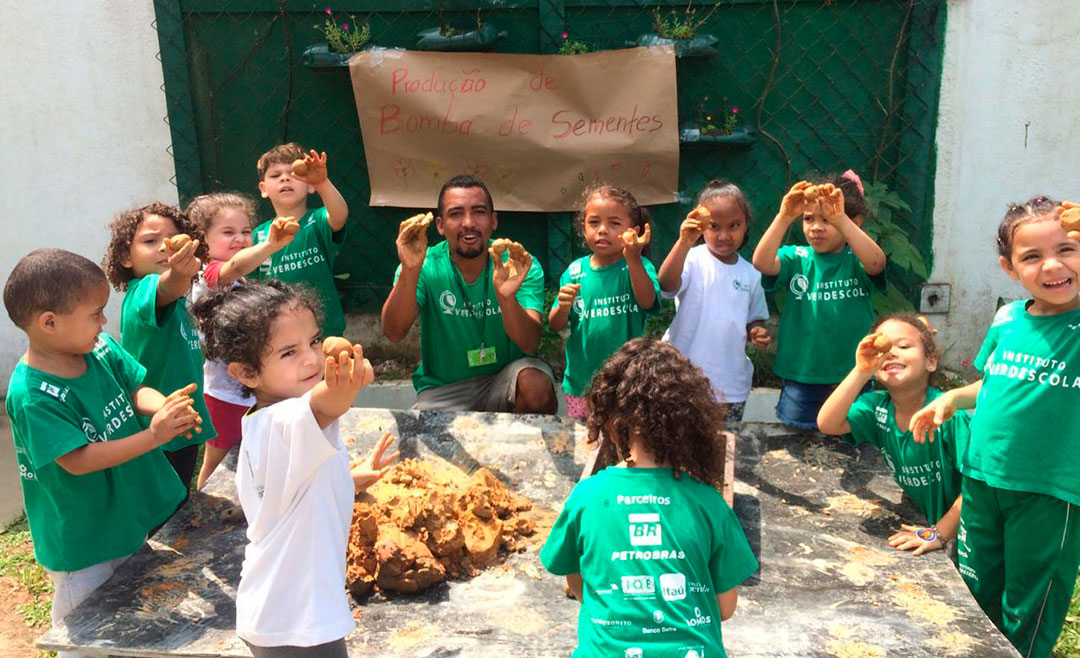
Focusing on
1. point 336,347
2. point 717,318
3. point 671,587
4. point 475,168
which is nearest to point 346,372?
point 336,347

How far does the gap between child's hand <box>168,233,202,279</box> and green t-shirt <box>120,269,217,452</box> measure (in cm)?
19

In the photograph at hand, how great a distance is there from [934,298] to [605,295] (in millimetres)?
2406

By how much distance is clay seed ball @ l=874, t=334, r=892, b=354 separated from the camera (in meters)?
2.46

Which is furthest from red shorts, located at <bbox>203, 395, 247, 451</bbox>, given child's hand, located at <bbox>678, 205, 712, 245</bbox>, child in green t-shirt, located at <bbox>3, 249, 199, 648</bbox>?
child's hand, located at <bbox>678, 205, 712, 245</bbox>

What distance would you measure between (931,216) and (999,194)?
14.3 inches

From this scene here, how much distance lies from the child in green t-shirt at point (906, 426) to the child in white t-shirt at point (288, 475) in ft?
5.06

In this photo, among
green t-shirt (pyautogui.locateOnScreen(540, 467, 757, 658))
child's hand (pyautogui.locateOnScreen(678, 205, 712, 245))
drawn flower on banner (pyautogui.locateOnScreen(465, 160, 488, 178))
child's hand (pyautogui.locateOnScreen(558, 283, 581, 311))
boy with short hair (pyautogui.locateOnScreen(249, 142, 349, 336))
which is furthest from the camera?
drawn flower on banner (pyautogui.locateOnScreen(465, 160, 488, 178))

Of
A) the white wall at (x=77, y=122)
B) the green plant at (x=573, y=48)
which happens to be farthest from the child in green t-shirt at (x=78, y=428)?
the green plant at (x=573, y=48)

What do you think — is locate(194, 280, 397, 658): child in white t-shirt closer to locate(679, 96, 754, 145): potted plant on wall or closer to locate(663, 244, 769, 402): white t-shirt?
locate(663, 244, 769, 402): white t-shirt

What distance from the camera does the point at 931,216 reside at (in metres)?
4.82

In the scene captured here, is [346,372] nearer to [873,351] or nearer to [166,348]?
[873,351]

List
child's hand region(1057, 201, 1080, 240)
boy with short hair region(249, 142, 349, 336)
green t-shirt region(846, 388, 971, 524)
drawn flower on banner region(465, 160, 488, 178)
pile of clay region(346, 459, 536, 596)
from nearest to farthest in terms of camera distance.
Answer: child's hand region(1057, 201, 1080, 240) < pile of clay region(346, 459, 536, 596) < green t-shirt region(846, 388, 971, 524) < boy with short hair region(249, 142, 349, 336) < drawn flower on banner region(465, 160, 488, 178)

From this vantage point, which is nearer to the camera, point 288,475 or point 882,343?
point 288,475

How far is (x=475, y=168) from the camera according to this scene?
4.81 m
